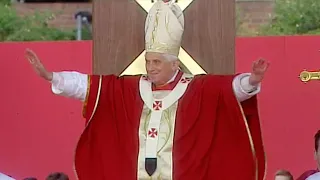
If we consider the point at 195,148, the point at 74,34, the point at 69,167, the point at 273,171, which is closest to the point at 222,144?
the point at 195,148

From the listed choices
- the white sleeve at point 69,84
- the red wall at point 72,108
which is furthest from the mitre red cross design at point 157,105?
the red wall at point 72,108

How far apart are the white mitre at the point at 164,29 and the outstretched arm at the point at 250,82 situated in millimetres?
329

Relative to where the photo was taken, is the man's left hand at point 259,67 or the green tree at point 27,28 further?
the green tree at point 27,28

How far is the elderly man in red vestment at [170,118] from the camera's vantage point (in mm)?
4117

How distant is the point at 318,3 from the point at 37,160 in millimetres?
2712

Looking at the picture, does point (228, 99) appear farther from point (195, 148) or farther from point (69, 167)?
point (69, 167)

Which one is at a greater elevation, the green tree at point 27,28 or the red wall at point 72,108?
the green tree at point 27,28

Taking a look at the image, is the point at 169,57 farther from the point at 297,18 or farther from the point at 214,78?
the point at 297,18

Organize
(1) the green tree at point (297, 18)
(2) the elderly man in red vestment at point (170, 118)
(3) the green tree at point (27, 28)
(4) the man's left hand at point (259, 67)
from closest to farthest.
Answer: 1. (4) the man's left hand at point (259, 67)
2. (2) the elderly man in red vestment at point (170, 118)
3. (1) the green tree at point (297, 18)
4. (3) the green tree at point (27, 28)

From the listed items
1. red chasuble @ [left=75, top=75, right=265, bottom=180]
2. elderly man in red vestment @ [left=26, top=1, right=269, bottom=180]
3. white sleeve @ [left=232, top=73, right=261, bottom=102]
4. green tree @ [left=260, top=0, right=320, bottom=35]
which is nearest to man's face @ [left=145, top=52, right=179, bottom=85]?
elderly man in red vestment @ [left=26, top=1, right=269, bottom=180]

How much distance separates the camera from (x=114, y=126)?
14.0 ft

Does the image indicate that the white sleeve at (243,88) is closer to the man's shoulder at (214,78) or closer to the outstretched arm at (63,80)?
the man's shoulder at (214,78)

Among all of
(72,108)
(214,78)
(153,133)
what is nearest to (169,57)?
(214,78)

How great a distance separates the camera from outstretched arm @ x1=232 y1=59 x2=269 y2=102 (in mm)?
3877
